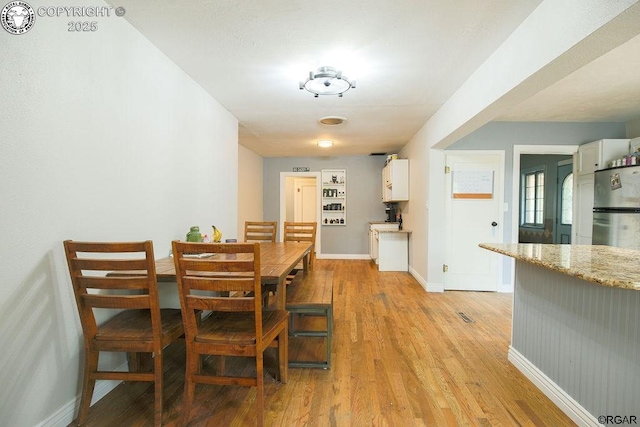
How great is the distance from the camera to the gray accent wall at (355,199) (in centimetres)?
633

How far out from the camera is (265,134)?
453 centimetres

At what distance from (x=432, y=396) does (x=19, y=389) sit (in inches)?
82.3

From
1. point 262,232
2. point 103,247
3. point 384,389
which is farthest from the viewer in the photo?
point 262,232

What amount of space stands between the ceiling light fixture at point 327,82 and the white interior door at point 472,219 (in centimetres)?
217

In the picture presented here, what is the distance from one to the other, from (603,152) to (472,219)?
5.16 feet

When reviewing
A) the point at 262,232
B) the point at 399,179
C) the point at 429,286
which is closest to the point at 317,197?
the point at 399,179

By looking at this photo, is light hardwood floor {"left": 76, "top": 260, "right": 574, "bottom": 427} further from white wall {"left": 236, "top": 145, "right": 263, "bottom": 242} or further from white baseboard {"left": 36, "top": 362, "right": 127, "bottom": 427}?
white wall {"left": 236, "top": 145, "right": 263, "bottom": 242}

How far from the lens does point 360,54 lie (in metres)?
2.19

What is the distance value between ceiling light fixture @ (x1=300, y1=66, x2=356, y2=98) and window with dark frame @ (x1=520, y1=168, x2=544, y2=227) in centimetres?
550

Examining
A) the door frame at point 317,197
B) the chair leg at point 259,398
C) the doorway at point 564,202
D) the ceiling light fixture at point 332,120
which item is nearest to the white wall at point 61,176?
the chair leg at point 259,398

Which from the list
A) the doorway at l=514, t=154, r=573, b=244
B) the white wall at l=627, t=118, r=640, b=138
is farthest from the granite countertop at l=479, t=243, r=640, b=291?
the doorway at l=514, t=154, r=573, b=244

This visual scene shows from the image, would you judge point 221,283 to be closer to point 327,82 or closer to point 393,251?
point 327,82

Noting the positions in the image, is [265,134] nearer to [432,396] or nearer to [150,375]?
[150,375]

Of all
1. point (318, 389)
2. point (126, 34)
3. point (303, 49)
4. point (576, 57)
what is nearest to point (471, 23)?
point (576, 57)
